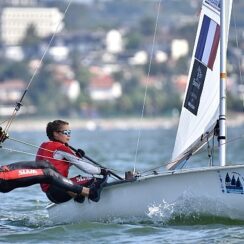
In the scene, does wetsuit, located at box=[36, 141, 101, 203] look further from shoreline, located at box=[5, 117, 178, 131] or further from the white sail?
shoreline, located at box=[5, 117, 178, 131]

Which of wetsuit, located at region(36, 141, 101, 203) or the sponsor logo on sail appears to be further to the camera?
the sponsor logo on sail

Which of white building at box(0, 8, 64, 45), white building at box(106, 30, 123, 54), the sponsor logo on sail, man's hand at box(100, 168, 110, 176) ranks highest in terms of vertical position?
white building at box(0, 8, 64, 45)

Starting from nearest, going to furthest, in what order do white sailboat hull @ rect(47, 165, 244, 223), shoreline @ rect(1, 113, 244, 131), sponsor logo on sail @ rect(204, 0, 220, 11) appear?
white sailboat hull @ rect(47, 165, 244, 223)
sponsor logo on sail @ rect(204, 0, 220, 11)
shoreline @ rect(1, 113, 244, 131)

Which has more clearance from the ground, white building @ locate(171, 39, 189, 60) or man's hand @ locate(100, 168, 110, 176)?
white building @ locate(171, 39, 189, 60)

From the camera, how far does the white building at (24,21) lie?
13725cm

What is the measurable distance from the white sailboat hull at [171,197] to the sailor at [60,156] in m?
0.16

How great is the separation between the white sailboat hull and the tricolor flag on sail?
124cm

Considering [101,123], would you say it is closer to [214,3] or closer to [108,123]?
[108,123]

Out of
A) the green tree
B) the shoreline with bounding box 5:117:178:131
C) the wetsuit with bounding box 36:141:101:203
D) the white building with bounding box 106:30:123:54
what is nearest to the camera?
the wetsuit with bounding box 36:141:101:203

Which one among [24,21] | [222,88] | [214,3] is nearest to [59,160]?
[222,88]

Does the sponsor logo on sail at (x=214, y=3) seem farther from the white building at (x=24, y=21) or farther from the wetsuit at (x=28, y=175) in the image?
the white building at (x=24, y=21)

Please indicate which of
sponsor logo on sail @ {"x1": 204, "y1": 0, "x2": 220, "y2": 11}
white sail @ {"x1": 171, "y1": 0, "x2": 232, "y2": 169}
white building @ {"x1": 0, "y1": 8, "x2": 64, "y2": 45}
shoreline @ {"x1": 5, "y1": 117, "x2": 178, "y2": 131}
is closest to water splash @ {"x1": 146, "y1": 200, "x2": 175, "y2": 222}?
white sail @ {"x1": 171, "y1": 0, "x2": 232, "y2": 169}

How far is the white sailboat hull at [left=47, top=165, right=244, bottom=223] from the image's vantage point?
32.7 ft

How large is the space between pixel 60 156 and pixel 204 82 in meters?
1.45
